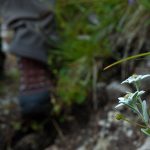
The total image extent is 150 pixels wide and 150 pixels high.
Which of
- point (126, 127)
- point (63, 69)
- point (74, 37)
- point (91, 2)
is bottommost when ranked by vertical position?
point (126, 127)

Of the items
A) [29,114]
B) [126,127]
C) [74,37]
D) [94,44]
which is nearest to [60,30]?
[74,37]

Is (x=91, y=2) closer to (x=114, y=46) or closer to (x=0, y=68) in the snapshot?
(x=114, y=46)

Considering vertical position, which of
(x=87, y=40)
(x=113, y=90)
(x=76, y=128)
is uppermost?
(x=87, y=40)

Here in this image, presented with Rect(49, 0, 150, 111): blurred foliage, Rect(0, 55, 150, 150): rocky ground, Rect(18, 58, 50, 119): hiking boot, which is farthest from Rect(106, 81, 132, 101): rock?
Rect(18, 58, 50, 119): hiking boot

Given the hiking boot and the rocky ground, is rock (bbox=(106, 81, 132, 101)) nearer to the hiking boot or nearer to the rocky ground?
the rocky ground

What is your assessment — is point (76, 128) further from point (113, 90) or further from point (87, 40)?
point (87, 40)

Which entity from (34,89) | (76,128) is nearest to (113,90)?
(76,128)
